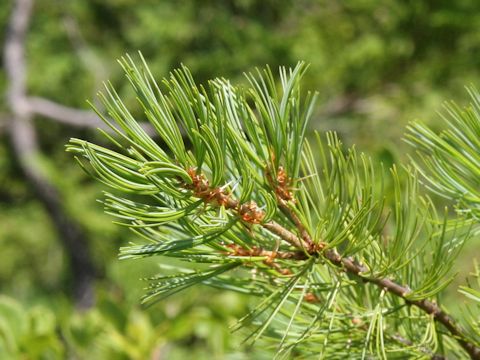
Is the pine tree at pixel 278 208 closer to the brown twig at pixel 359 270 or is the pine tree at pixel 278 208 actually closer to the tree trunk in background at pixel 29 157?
the brown twig at pixel 359 270

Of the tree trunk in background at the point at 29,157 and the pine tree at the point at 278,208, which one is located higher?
the tree trunk in background at the point at 29,157

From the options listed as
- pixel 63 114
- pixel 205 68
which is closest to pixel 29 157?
pixel 63 114

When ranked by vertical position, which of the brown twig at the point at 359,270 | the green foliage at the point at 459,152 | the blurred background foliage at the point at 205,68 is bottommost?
the brown twig at the point at 359,270

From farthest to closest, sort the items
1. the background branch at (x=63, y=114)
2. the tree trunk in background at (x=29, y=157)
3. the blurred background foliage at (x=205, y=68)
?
the tree trunk in background at (x=29, y=157)
the background branch at (x=63, y=114)
the blurred background foliage at (x=205, y=68)

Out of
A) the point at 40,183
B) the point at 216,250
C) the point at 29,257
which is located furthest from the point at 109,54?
the point at 216,250

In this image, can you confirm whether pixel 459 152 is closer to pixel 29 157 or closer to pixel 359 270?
pixel 359 270

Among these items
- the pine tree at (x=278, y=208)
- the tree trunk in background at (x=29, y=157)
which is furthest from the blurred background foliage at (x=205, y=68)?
the pine tree at (x=278, y=208)
